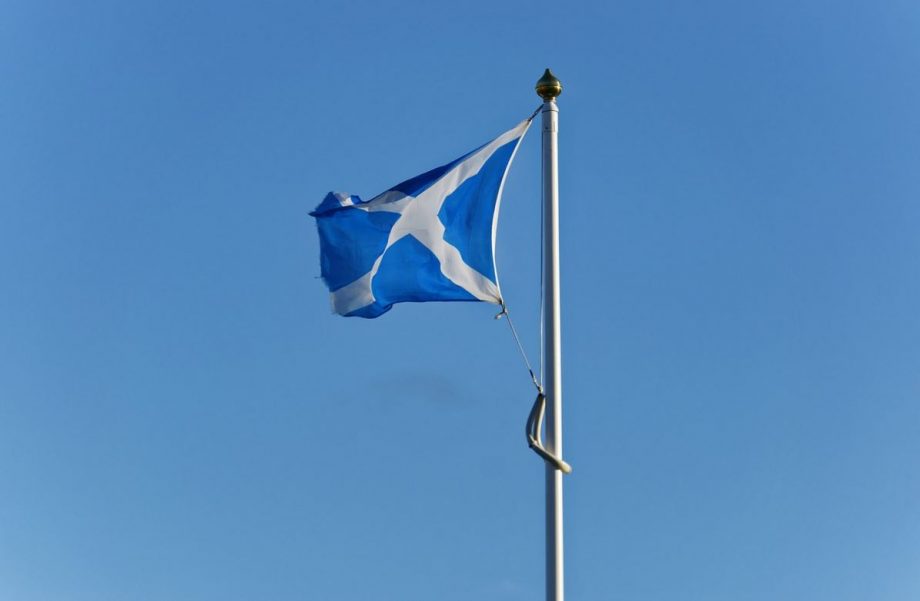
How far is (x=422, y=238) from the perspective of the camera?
85.1 ft

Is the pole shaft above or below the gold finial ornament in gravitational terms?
below

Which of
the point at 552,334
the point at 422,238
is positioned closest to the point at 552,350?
the point at 552,334

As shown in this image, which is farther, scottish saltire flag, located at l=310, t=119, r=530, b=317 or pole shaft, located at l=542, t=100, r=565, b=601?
scottish saltire flag, located at l=310, t=119, r=530, b=317

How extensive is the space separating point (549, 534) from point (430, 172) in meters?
7.19

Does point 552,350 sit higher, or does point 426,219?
point 426,219

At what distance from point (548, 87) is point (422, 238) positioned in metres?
3.46

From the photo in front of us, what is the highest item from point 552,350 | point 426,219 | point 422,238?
point 426,219

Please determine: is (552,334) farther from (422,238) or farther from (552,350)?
(422,238)

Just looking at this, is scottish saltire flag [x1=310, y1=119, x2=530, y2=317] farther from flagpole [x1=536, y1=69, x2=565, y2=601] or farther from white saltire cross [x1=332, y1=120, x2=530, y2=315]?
flagpole [x1=536, y1=69, x2=565, y2=601]

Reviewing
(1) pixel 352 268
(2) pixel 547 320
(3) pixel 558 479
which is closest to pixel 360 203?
(1) pixel 352 268

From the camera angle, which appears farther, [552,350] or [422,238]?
[422,238]

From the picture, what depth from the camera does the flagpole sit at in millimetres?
22058

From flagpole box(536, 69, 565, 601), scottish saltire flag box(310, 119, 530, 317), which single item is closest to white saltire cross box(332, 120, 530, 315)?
scottish saltire flag box(310, 119, 530, 317)

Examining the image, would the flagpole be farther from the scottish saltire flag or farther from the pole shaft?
the scottish saltire flag
